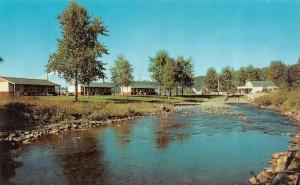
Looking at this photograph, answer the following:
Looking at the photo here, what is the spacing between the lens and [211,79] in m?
169

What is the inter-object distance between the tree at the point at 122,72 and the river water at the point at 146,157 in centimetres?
5298

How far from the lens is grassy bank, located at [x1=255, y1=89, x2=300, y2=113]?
51.3m

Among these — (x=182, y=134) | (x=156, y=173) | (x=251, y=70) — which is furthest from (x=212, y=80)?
(x=156, y=173)

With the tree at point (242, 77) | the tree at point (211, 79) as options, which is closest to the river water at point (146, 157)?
the tree at point (211, 79)

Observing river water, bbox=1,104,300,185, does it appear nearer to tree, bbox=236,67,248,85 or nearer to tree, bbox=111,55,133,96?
tree, bbox=111,55,133,96

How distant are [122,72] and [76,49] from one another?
25559 millimetres

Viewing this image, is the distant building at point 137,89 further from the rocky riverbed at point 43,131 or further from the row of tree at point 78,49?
the rocky riverbed at point 43,131

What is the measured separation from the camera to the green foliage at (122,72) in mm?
80250

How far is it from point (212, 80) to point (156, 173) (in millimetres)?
158176

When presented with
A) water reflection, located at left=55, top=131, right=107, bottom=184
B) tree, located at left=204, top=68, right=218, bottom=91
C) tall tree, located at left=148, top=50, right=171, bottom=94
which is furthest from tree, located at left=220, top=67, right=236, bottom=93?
water reflection, located at left=55, top=131, right=107, bottom=184

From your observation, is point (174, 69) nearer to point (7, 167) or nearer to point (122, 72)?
point (122, 72)

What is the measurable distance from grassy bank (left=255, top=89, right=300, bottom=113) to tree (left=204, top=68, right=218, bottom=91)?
94.2m

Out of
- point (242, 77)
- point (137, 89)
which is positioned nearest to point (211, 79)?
point (242, 77)

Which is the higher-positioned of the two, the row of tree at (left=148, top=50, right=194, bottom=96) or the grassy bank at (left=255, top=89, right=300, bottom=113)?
the row of tree at (left=148, top=50, right=194, bottom=96)
